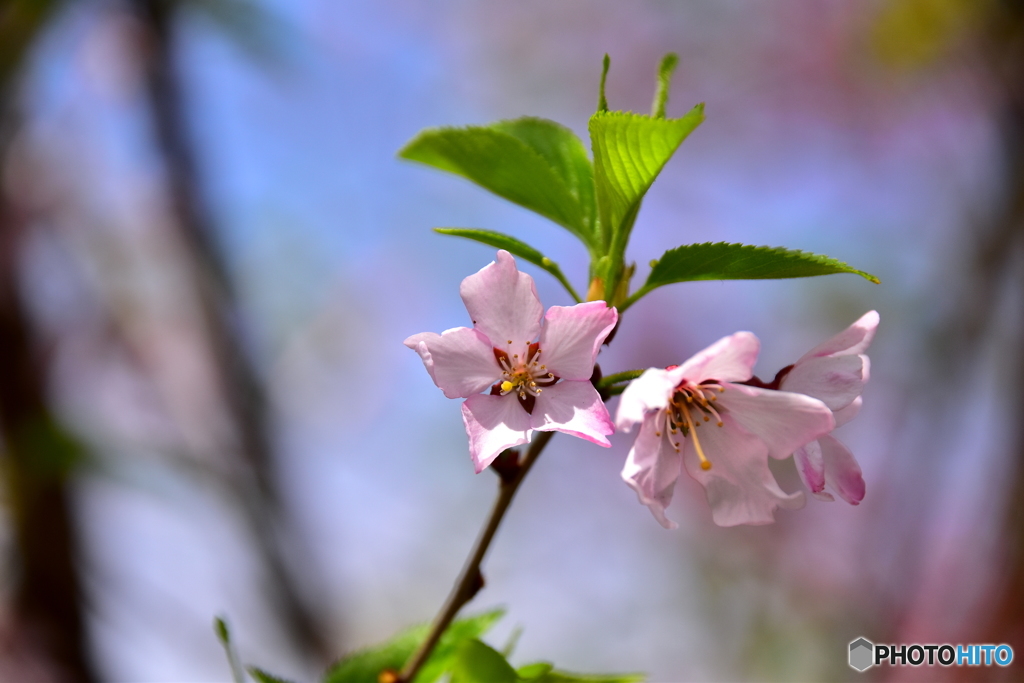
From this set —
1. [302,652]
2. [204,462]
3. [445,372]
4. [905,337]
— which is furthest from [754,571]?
[445,372]

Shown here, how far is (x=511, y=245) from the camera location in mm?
508

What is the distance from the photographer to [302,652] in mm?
2594

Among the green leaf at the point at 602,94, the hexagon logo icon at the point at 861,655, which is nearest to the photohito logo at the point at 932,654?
the hexagon logo icon at the point at 861,655

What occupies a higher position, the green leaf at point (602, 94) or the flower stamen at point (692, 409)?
the green leaf at point (602, 94)

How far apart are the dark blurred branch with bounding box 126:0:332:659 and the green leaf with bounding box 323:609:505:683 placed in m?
2.04

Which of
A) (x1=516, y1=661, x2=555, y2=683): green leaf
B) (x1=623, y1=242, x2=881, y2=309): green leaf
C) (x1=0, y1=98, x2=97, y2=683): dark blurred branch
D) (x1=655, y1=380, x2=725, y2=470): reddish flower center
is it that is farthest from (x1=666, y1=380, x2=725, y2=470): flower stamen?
(x1=0, y1=98, x2=97, y2=683): dark blurred branch

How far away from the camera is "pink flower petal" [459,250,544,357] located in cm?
52

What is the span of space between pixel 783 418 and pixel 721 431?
0.27ft

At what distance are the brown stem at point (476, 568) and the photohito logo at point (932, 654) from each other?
1182mm

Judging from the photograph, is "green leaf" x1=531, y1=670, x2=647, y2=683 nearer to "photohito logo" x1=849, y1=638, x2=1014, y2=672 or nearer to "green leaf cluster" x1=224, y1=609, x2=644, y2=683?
"green leaf cluster" x1=224, y1=609, x2=644, y2=683

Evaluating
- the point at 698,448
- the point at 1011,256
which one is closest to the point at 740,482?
the point at 698,448

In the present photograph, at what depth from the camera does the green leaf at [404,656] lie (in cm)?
61

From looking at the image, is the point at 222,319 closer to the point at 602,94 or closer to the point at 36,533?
the point at 36,533

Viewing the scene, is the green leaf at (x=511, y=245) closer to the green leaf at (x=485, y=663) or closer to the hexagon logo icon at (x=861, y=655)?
the green leaf at (x=485, y=663)
